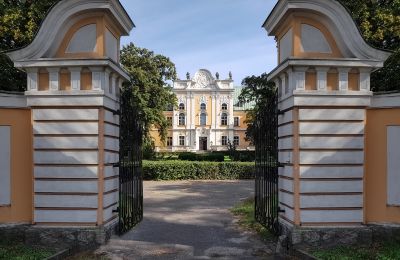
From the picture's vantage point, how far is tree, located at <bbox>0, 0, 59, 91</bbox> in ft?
53.2

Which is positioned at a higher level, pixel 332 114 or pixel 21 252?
pixel 332 114

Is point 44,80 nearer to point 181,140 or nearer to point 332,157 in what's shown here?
point 332,157

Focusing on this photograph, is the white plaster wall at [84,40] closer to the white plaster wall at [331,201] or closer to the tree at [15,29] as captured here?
the white plaster wall at [331,201]

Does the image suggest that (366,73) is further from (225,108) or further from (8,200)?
(225,108)

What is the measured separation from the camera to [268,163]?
887 cm

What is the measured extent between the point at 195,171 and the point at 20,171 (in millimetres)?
18048

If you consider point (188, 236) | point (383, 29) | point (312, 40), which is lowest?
point (188, 236)

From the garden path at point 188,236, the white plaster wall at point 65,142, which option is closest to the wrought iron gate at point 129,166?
the garden path at point 188,236

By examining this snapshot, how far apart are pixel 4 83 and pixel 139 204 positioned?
9643 millimetres

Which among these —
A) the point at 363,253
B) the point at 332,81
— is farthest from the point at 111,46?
the point at 363,253

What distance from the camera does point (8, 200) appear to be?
7.96 meters

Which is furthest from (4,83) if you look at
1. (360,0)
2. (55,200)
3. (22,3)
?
(360,0)

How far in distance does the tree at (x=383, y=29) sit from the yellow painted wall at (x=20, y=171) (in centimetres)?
1242

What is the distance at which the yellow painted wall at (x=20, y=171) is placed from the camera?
7949 mm
